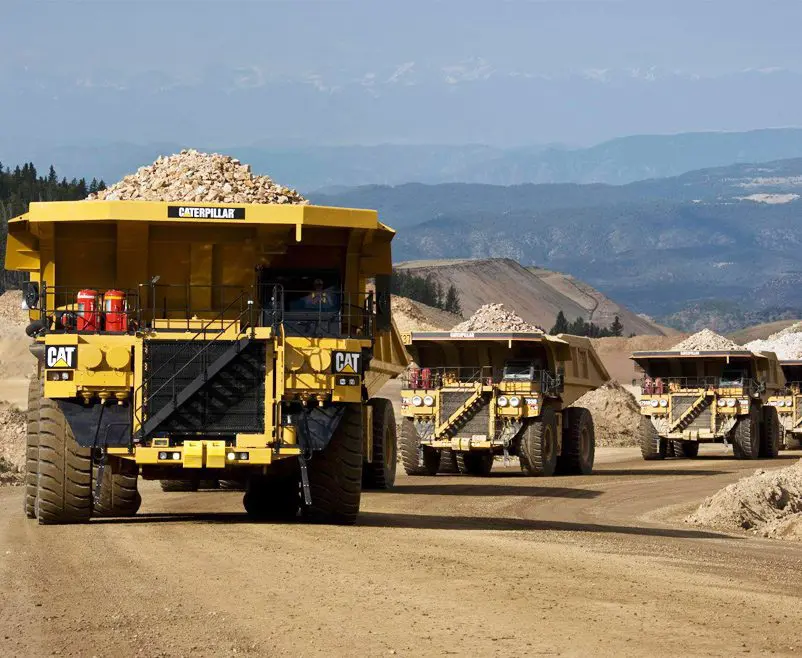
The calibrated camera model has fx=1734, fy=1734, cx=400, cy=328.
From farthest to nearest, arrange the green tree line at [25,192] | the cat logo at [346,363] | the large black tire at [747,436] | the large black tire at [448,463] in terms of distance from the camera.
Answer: the green tree line at [25,192] → the large black tire at [747,436] → the large black tire at [448,463] → the cat logo at [346,363]

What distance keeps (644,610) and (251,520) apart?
26.3ft

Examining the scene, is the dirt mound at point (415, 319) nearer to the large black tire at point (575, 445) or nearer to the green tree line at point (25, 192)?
the green tree line at point (25, 192)

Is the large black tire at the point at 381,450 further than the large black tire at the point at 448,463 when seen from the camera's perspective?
No

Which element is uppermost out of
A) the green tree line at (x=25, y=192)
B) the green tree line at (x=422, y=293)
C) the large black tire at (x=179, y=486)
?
the green tree line at (x=25, y=192)

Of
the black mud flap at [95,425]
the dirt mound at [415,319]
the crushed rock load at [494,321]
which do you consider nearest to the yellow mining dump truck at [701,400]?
the crushed rock load at [494,321]

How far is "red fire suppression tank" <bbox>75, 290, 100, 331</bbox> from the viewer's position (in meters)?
17.2

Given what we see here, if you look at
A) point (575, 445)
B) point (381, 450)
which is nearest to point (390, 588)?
point (381, 450)

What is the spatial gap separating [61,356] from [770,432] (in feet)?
106

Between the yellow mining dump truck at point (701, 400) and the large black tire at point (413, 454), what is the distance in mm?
10461

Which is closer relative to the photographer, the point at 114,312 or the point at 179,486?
the point at 114,312

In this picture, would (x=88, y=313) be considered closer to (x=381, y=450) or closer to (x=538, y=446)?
(x=381, y=450)

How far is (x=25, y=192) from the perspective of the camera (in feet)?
465

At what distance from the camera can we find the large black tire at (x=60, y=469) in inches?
666

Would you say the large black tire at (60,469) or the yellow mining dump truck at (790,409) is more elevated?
the yellow mining dump truck at (790,409)
